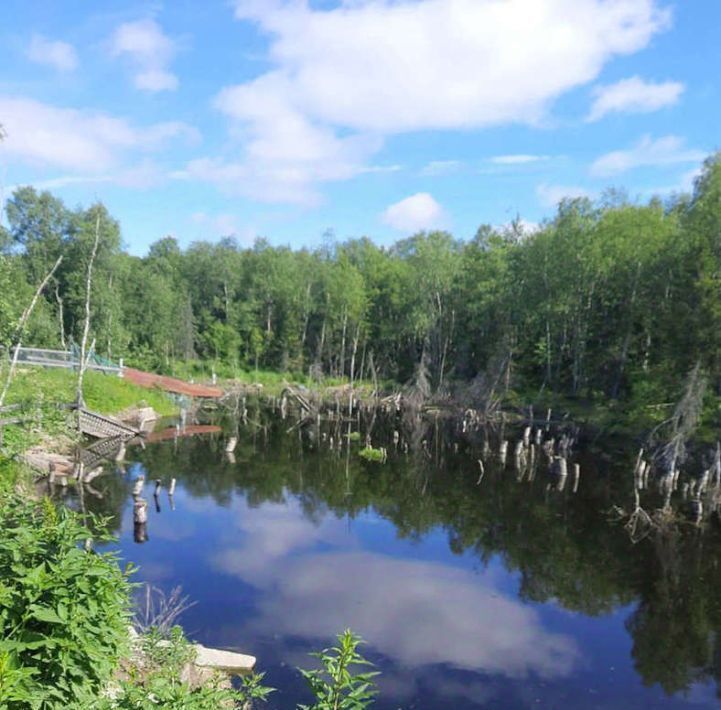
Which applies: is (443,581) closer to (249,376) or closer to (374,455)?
(374,455)

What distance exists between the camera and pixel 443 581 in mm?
22047

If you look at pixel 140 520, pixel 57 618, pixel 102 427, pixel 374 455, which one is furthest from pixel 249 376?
pixel 57 618

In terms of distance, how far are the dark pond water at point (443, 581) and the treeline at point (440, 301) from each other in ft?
56.4

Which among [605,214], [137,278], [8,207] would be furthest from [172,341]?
[605,214]

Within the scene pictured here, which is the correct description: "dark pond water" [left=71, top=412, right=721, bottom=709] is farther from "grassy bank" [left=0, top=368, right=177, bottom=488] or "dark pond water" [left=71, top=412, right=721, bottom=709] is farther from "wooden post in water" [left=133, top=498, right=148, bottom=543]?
"grassy bank" [left=0, top=368, right=177, bottom=488]

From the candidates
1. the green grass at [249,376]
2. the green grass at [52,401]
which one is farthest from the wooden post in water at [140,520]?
the green grass at [249,376]

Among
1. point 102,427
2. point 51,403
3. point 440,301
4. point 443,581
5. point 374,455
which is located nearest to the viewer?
point 443,581

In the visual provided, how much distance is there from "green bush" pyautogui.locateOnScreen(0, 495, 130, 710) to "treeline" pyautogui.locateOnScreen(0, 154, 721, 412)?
1510 inches

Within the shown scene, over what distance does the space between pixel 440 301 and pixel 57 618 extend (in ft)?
223

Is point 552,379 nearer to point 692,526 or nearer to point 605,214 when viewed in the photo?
point 605,214

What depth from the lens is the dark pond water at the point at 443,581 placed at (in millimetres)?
16188

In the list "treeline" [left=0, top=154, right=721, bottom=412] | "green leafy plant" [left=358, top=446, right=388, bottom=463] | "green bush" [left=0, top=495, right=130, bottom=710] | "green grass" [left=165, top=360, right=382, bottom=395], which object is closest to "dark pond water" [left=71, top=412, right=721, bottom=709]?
"green leafy plant" [left=358, top=446, right=388, bottom=463]

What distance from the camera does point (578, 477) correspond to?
3494 centimetres

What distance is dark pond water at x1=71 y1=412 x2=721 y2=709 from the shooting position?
53.1ft
